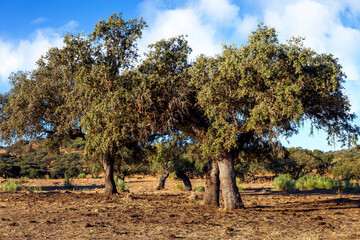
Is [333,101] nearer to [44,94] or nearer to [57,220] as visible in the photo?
[57,220]

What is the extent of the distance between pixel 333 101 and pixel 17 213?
42.2 feet

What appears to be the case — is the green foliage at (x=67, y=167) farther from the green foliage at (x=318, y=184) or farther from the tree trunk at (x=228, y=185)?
the tree trunk at (x=228, y=185)

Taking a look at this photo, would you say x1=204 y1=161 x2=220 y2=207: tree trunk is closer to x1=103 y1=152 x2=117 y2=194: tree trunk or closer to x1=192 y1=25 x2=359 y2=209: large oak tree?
x1=192 y1=25 x2=359 y2=209: large oak tree

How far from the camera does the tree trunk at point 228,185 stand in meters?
13.7

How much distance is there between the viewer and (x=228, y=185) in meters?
13.6

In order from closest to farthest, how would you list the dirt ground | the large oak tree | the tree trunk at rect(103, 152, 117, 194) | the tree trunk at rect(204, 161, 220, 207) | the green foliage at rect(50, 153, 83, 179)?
the dirt ground < the large oak tree < the tree trunk at rect(204, 161, 220, 207) < the tree trunk at rect(103, 152, 117, 194) < the green foliage at rect(50, 153, 83, 179)

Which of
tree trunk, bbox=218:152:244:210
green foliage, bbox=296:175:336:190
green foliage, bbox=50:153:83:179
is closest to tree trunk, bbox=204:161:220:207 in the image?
tree trunk, bbox=218:152:244:210

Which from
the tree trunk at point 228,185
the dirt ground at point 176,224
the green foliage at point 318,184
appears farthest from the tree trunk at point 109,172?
the green foliage at point 318,184

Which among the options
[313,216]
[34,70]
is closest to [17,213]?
[34,70]

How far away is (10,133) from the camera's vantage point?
19.0 meters

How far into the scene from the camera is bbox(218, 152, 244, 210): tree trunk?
13.7 m

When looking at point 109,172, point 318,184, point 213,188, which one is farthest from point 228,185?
point 318,184

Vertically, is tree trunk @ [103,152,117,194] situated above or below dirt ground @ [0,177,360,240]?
above

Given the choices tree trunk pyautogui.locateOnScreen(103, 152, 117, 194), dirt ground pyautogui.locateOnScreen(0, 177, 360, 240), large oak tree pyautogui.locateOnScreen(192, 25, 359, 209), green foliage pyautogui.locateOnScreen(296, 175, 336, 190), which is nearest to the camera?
dirt ground pyautogui.locateOnScreen(0, 177, 360, 240)
